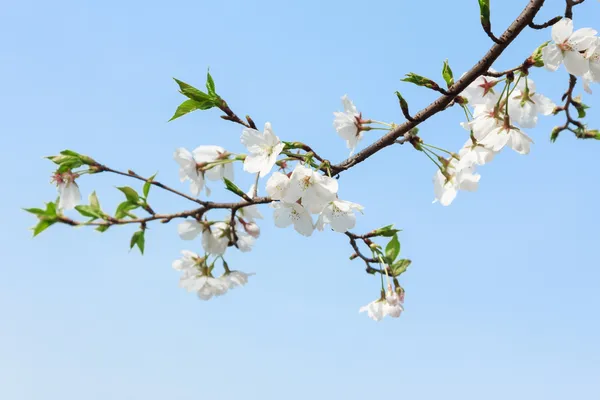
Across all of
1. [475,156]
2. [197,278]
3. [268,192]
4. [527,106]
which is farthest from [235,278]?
[527,106]

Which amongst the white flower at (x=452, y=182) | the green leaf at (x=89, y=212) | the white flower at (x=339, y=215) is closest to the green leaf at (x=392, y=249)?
the white flower at (x=452, y=182)

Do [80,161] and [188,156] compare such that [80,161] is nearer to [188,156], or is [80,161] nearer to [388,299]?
[188,156]

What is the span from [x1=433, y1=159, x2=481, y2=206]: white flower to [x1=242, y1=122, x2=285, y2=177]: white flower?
0.72 m

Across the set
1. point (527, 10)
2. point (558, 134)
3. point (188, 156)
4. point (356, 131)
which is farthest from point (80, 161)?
point (558, 134)

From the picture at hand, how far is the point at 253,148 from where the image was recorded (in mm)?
2492

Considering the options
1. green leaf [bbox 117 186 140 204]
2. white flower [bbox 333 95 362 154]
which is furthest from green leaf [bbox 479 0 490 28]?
green leaf [bbox 117 186 140 204]

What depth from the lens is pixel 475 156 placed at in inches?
99.2

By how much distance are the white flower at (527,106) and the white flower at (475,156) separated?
0.73 feet

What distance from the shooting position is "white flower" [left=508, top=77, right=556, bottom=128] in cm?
263

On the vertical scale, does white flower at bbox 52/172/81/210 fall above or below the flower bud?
above

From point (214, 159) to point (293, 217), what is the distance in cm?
43

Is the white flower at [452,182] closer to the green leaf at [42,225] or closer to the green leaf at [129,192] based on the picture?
the green leaf at [129,192]

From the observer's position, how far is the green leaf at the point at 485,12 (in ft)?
7.26

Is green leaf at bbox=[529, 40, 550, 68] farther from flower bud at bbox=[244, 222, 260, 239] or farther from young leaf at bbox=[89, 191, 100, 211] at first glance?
young leaf at bbox=[89, 191, 100, 211]
